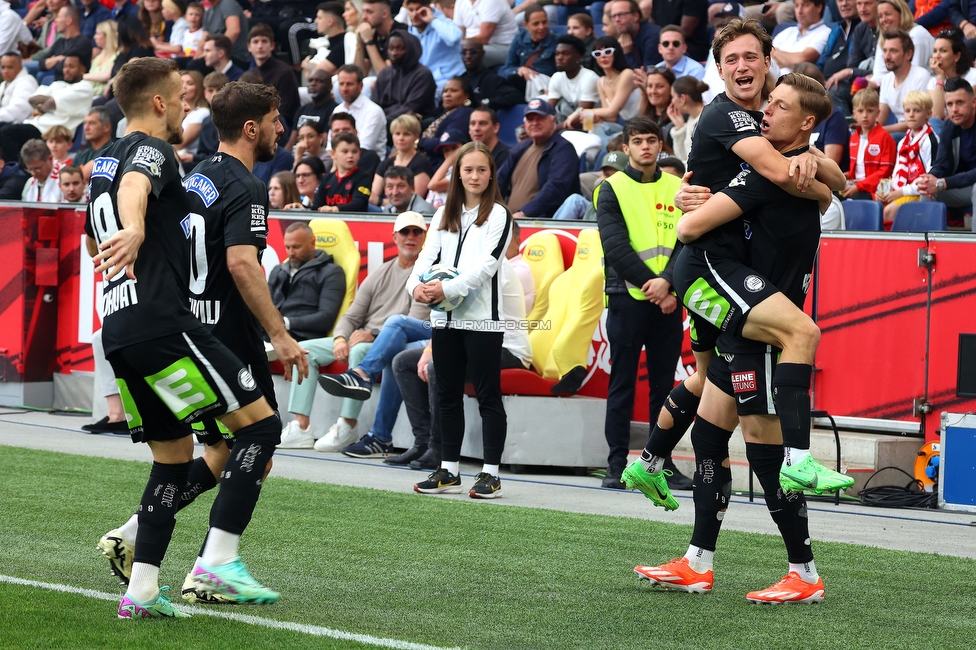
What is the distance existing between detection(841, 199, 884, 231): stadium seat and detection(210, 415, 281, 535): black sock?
6.62 meters

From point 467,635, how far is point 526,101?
11476 mm

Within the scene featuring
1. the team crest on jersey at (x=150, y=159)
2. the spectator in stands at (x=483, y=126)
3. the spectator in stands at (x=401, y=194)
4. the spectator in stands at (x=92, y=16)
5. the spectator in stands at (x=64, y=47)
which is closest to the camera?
the team crest on jersey at (x=150, y=159)

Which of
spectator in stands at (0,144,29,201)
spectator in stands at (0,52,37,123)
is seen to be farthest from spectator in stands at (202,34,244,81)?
spectator in stands at (0,52,37,123)

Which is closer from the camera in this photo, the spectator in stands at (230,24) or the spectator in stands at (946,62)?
the spectator in stands at (946,62)

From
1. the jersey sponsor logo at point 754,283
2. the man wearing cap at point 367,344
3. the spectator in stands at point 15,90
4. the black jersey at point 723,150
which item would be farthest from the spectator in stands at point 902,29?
the spectator in stands at point 15,90

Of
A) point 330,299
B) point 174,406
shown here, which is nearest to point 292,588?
point 174,406

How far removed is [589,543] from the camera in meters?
6.59

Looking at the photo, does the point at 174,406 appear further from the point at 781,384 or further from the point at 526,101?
the point at 526,101

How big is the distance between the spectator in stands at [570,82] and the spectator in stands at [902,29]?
313 cm

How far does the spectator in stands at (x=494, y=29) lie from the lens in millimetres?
16234

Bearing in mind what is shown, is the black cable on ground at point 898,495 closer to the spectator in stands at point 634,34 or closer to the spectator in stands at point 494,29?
the spectator in stands at point 634,34

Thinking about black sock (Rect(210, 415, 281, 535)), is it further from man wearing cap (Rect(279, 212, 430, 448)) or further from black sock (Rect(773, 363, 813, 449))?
man wearing cap (Rect(279, 212, 430, 448))

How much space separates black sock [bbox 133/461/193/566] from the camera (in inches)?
183

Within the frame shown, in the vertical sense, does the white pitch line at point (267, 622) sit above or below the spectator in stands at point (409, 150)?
below
